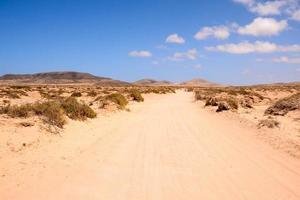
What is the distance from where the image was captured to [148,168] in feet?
28.8

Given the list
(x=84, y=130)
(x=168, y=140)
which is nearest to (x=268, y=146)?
(x=168, y=140)

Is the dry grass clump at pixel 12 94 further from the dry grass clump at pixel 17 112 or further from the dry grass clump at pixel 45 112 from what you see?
the dry grass clump at pixel 17 112

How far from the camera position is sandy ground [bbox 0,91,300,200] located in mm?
6980

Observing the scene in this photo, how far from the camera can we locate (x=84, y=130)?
14.8 meters

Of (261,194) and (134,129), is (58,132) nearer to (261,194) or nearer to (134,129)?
(134,129)

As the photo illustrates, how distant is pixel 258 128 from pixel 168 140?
16.7 ft

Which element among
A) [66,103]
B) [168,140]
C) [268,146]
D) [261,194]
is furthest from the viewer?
A: [66,103]

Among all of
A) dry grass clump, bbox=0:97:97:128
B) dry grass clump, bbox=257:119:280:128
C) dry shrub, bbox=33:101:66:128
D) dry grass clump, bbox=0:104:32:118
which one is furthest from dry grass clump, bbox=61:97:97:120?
dry grass clump, bbox=257:119:280:128

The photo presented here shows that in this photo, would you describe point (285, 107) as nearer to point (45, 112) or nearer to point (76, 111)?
point (76, 111)

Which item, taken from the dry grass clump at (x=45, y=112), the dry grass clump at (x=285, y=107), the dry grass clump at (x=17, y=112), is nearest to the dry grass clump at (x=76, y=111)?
the dry grass clump at (x=45, y=112)

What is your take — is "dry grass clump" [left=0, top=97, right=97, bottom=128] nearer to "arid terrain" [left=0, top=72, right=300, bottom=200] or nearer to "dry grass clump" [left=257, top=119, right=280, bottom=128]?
"arid terrain" [left=0, top=72, right=300, bottom=200]

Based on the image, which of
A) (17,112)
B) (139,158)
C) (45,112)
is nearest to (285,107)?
(45,112)

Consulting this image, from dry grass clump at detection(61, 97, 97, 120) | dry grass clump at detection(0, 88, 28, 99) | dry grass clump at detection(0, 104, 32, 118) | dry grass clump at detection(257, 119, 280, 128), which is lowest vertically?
dry grass clump at detection(0, 88, 28, 99)

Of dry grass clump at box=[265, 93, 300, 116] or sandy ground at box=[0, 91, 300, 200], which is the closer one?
sandy ground at box=[0, 91, 300, 200]
